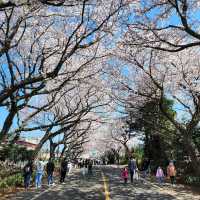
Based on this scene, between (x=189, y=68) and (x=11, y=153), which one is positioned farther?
(x=11, y=153)

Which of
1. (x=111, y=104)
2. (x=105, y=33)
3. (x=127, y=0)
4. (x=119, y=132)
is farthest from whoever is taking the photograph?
(x=119, y=132)

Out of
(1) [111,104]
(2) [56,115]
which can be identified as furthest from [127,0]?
(2) [56,115]

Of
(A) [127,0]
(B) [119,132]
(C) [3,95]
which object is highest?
(B) [119,132]

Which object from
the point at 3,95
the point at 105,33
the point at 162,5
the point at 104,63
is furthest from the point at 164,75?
the point at 3,95

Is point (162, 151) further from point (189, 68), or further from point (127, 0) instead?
point (127, 0)

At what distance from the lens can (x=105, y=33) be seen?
56.1ft

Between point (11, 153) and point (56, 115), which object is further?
point (11, 153)

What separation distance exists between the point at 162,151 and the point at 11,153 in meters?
15.2

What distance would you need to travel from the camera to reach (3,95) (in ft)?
47.4

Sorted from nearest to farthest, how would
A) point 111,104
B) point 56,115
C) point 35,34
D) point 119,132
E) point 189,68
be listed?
1. point 35,34
2. point 189,68
3. point 111,104
4. point 56,115
5. point 119,132

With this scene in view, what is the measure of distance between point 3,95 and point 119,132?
2381 inches

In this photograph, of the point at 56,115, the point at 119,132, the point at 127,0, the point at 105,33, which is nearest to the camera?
the point at 127,0

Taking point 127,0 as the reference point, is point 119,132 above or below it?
above

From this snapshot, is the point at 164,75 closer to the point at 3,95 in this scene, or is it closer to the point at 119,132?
the point at 3,95
